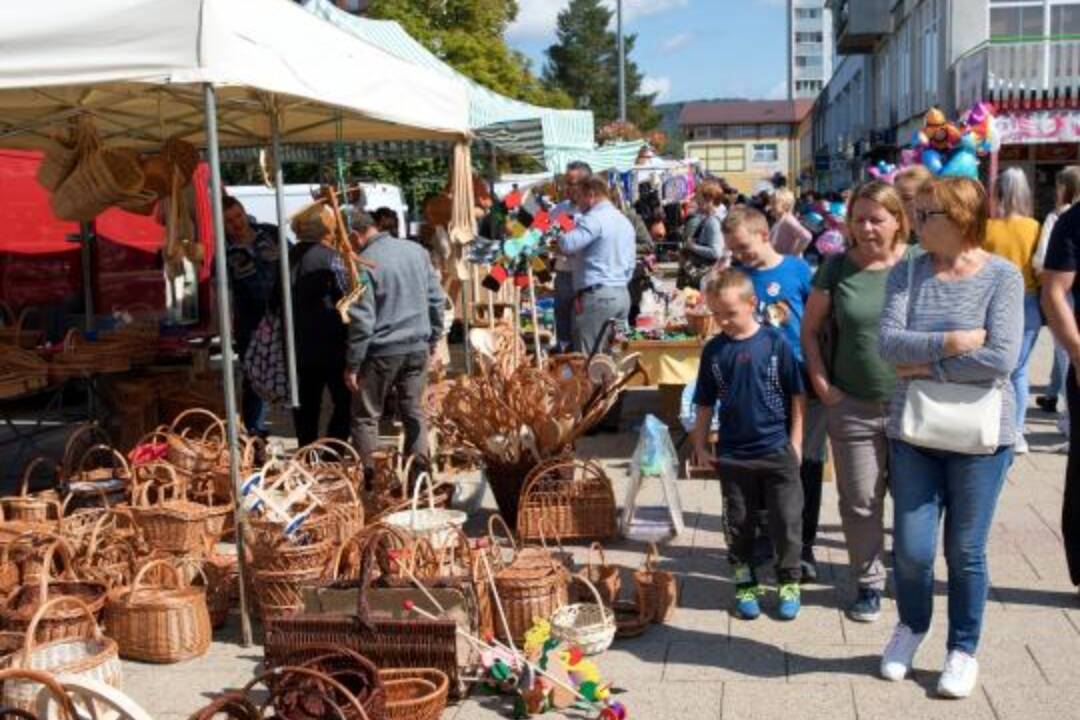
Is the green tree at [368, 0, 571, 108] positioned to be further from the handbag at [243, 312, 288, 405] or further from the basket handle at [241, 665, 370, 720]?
the basket handle at [241, 665, 370, 720]

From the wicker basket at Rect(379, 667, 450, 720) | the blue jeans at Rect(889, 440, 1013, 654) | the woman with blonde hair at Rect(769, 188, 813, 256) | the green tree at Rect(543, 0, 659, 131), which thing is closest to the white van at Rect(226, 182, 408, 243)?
the woman with blonde hair at Rect(769, 188, 813, 256)

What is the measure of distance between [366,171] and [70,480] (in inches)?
650

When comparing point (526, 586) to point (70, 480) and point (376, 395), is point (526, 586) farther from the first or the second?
point (70, 480)

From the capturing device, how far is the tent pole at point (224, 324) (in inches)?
175

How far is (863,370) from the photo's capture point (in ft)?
14.5

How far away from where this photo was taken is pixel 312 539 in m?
4.91

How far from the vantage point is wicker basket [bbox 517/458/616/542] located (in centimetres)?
576

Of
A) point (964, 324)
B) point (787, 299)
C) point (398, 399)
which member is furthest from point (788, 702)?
point (398, 399)

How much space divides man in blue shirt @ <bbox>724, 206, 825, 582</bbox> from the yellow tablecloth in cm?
246

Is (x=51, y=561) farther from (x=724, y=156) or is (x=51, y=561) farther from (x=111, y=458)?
(x=724, y=156)

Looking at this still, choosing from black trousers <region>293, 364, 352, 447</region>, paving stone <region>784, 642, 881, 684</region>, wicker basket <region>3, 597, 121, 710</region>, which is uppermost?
black trousers <region>293, 364, 352, 447</region>

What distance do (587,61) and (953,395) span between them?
79346mm

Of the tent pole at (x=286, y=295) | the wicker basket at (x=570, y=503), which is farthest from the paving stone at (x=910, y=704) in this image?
the tent pole at (x=286, y=295)

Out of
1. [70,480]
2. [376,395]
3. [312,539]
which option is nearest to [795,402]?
[312,539]
